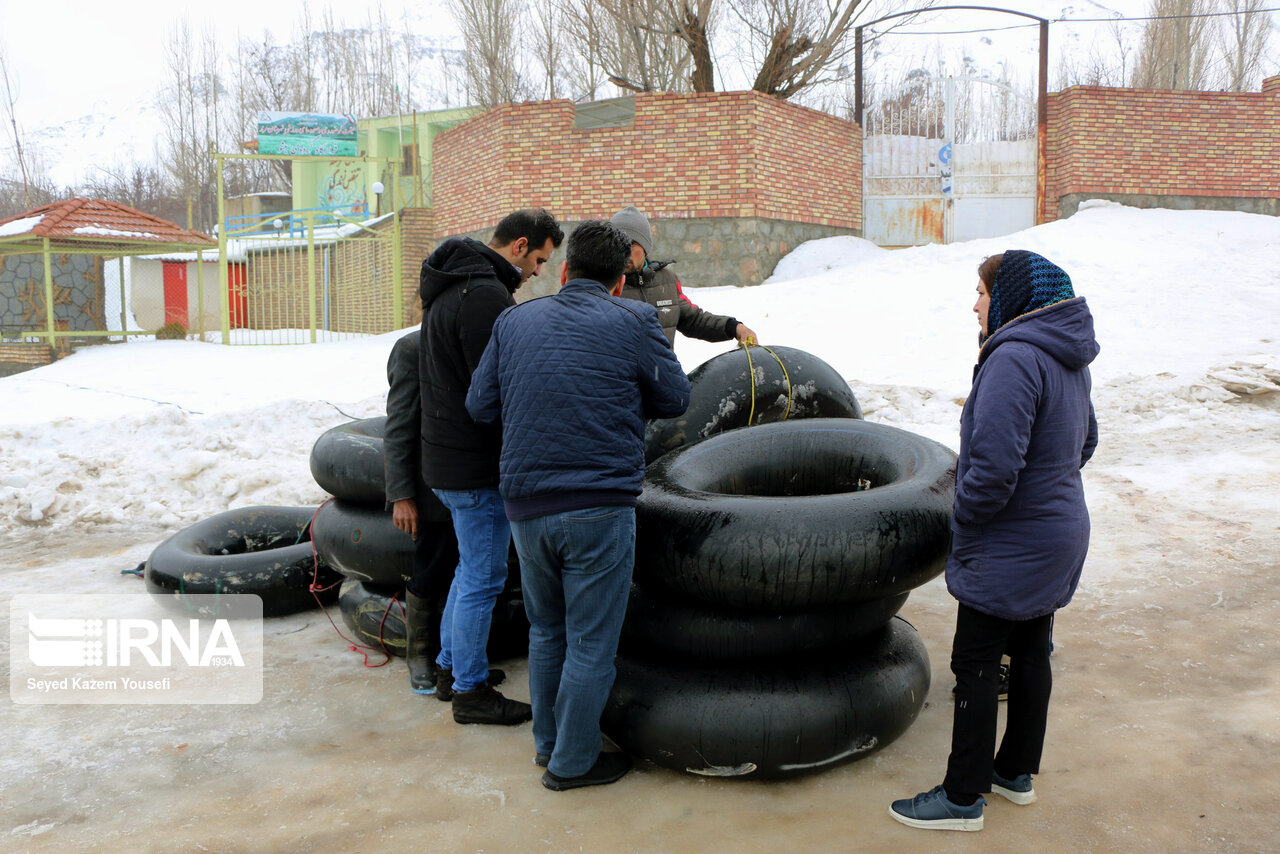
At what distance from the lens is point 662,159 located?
1467 cm

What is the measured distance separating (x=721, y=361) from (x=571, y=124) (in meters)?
11.7

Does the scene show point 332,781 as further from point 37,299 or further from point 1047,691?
point 37,299

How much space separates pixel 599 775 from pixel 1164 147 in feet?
56.0

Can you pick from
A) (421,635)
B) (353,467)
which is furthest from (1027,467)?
(353,467)

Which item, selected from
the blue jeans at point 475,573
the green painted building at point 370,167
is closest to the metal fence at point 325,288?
the green painted building at point 370,167

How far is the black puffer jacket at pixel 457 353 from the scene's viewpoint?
3188 mm

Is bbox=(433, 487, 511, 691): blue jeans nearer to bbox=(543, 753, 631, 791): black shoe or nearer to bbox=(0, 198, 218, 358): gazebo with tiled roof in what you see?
bbox=(543, 753, 631, 791): black shoe

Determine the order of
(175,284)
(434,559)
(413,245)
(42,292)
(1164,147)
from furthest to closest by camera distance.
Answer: (175,284), (413,245), (1164,147), (42,292), (434,559)

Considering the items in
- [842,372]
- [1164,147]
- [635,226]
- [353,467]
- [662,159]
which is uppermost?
[1164,147]

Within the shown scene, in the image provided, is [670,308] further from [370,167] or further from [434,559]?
[370,167]

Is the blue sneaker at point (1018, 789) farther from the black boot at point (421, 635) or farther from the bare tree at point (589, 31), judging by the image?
the bare tree at point (589, 31)

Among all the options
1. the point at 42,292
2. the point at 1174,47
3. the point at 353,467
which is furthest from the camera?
the point at 1174,47
